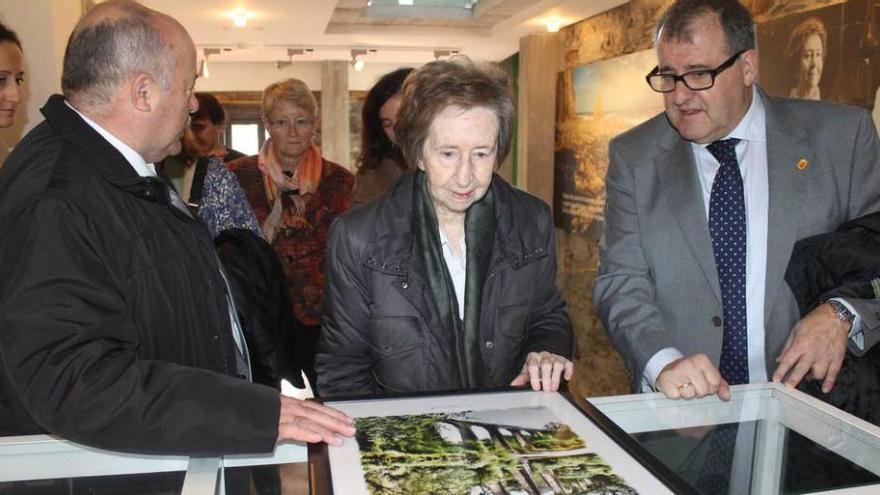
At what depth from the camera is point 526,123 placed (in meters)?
9.35

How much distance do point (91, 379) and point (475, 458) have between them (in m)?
0.58

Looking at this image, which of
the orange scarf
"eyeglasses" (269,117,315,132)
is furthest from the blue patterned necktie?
"eyeglasses" (269,117,315,132)

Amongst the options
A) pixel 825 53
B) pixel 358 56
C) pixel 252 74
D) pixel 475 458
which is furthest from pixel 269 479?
pixel 252 74

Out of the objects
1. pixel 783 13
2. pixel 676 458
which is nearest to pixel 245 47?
pixel 783 13

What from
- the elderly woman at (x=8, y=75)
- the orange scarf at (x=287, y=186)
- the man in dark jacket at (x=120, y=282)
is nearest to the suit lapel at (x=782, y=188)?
the man in dark jacket at (x=120, y=282)

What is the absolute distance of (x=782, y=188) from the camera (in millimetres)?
1893

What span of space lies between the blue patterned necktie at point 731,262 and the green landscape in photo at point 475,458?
2.98ft

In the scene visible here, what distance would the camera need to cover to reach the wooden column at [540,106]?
30.0 feet

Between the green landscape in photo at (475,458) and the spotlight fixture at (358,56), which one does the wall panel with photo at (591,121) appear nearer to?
the spotlight fixture at (358,56)

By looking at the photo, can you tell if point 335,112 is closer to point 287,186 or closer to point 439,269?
point 287,186

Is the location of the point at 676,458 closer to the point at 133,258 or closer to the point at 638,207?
the point at 638,207

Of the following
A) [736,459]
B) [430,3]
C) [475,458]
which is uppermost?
[430,3]

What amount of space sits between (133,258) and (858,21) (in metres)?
4.40

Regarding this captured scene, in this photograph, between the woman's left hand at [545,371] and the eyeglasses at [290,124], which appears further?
the eyeglasses at [290,124]
